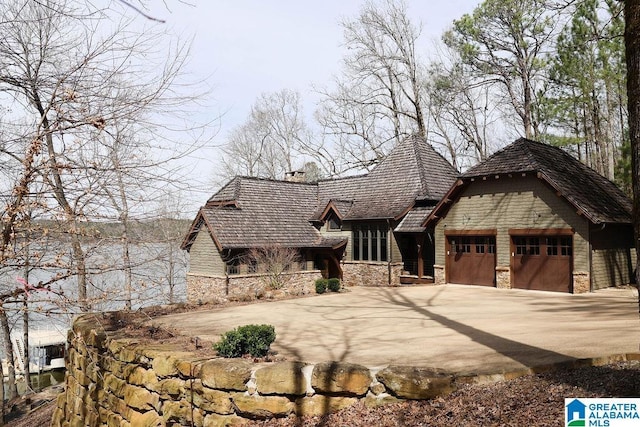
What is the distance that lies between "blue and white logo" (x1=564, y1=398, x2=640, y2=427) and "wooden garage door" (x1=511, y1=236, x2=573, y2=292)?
A: 13436 millimetres

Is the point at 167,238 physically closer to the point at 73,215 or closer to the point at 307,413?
the point at 73,215

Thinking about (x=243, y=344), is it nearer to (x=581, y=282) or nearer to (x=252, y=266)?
(x=581, y=282)

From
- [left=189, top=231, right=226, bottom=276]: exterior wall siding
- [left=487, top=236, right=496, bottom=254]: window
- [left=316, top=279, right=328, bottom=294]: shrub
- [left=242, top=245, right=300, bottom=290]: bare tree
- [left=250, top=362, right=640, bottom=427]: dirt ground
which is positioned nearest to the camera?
[left=250, top=362, right=640, bottom=427]: dirt ground

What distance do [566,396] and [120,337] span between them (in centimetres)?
788

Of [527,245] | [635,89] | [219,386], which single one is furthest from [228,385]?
[527,245]

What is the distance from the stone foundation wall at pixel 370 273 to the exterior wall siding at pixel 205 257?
22.4ft

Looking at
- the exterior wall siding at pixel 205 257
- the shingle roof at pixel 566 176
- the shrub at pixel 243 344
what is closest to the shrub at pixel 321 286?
the exterior wall siding at pixel 205 257

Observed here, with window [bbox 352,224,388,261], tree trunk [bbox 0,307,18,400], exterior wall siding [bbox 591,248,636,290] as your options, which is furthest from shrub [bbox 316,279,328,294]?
tree trunk [bbox 0,307,18,400]

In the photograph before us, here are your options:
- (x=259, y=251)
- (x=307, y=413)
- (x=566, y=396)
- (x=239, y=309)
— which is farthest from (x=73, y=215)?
(x=259, y=251)

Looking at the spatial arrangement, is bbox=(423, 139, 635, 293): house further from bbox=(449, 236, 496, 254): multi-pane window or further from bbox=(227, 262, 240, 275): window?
bbox=(227, 262, 240, 275): window

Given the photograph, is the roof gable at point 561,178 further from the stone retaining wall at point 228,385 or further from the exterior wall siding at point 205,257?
the stone retaining wall at point 228,385

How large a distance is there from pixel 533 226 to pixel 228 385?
14.5 metres

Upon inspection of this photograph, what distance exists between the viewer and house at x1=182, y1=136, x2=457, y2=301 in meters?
23.9

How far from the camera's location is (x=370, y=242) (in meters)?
25.7
